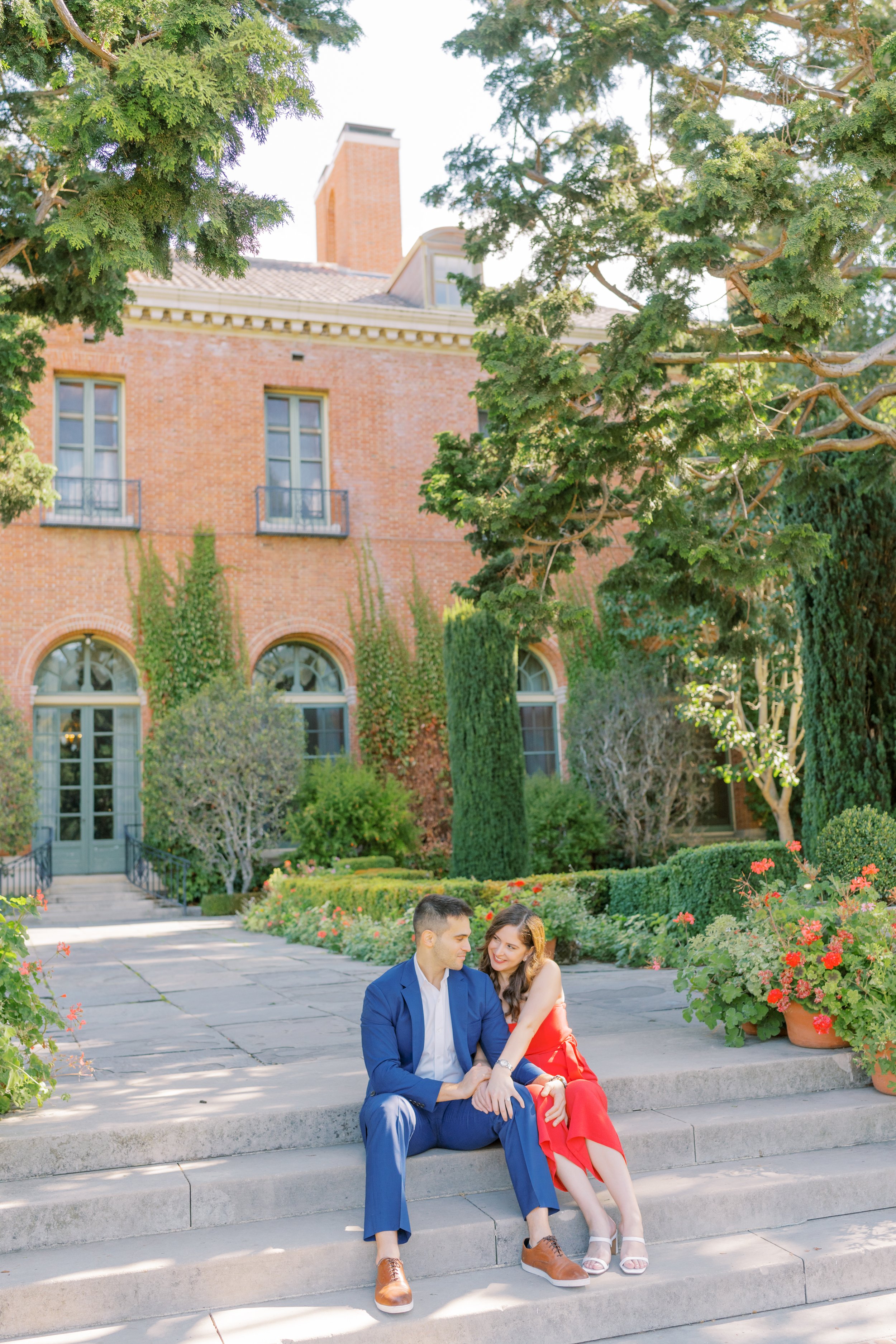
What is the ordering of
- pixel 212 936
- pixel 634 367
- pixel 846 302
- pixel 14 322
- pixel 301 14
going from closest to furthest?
pixel 301 14 < pixel 846 302 < pixel 634 367 < pixel 14 322 < pixel 212 936

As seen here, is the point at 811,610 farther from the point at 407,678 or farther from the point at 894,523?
the point at 407,678

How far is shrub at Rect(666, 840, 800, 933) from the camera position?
8.64 meters

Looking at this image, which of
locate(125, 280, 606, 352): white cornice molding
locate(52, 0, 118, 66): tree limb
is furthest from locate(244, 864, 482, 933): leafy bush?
locate(125, 280, 606, 352): white cornice molding

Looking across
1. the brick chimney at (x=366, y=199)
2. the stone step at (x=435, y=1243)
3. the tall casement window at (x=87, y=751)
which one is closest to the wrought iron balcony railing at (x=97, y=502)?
the tall casement window at (x=87, y=751)

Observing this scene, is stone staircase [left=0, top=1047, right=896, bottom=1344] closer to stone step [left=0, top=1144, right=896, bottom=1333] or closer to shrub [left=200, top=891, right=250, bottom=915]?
stone step [left=0, top=1144, right=896, bottom=1333]

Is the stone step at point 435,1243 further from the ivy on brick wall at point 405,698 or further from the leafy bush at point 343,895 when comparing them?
the ivy on brick wall at point 405,698

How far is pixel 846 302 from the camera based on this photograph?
5.86 metres

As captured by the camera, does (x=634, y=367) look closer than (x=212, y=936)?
Yes

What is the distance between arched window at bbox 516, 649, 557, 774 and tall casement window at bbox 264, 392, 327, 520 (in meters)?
4.49

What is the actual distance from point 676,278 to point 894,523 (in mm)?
3948

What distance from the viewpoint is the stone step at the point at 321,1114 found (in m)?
3.78

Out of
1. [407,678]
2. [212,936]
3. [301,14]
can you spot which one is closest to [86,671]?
[407,678]

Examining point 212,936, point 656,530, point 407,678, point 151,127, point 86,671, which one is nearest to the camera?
point 151,127

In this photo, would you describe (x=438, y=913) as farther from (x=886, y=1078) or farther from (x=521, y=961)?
(x=886, y=1078)
